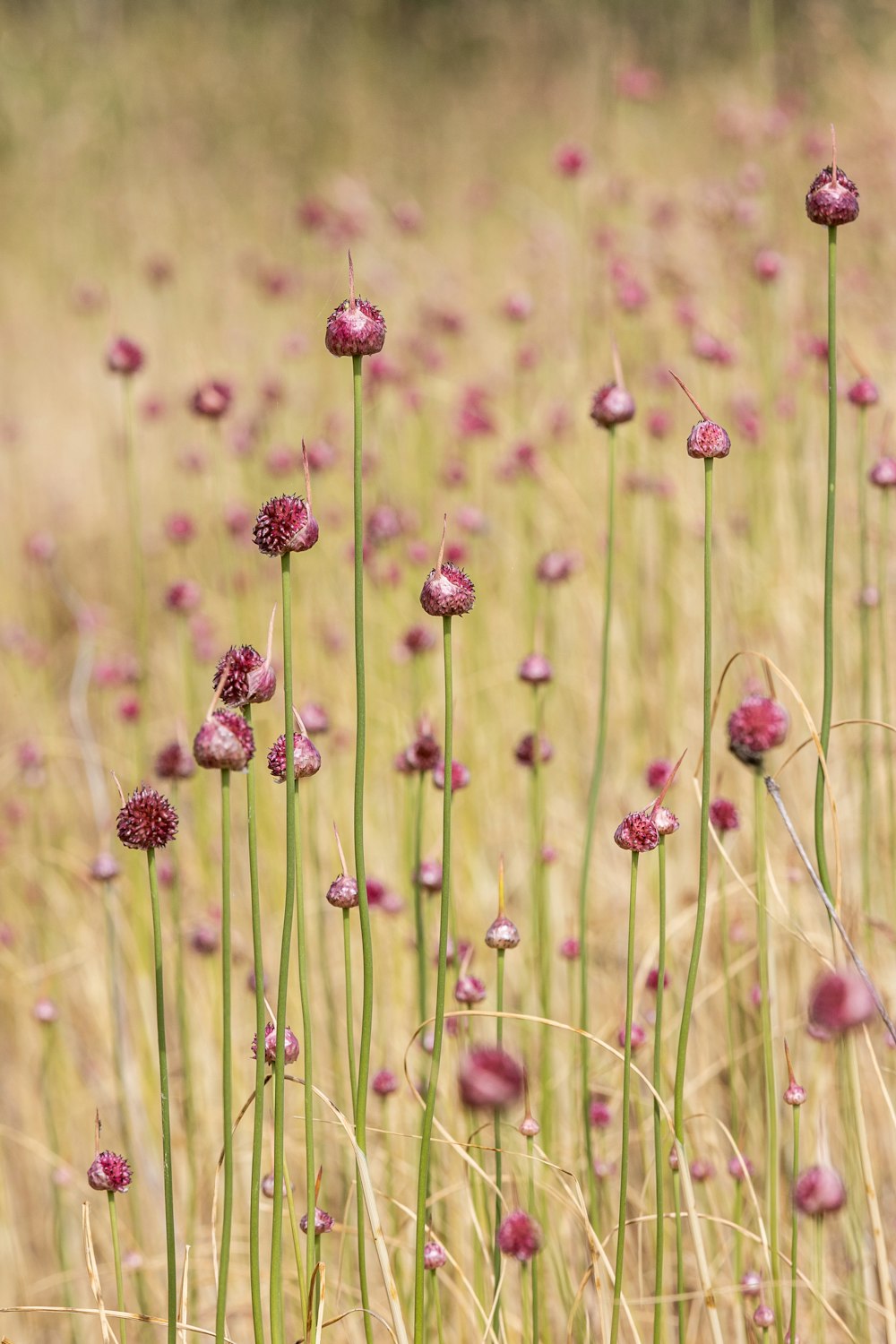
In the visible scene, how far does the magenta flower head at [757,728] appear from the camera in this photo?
0.90m

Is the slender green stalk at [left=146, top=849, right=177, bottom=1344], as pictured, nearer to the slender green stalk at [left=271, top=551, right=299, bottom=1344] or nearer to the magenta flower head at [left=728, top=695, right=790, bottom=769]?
the slender green stalk at [left=271, top=551, right=299, bottom=1344]

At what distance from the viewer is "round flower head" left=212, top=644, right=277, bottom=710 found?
2.83 ft

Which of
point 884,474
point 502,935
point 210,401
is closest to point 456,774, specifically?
point 502,935

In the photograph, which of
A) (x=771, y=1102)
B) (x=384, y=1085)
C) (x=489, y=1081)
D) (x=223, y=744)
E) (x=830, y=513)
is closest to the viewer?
(x=489, y=1081)

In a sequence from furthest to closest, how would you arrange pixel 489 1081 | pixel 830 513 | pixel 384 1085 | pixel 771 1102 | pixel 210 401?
1. pixel 210 401
2. pixel 384 1085
3. pixel 771 1102
4. pixel 830 513
5. pixel 489 1081

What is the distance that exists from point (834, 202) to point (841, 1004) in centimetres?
59

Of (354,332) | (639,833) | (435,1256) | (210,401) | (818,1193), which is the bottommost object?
(435,1256)

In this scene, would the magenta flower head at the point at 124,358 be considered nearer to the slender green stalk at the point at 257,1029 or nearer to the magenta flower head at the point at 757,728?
the slender green stalk at the point at 257,1029

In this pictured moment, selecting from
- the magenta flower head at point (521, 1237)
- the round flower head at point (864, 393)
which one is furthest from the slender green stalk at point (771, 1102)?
the round flower head at point (864, 393)

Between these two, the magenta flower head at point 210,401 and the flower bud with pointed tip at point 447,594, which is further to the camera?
the magenta flower head at point 210,401

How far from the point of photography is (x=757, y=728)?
905mm

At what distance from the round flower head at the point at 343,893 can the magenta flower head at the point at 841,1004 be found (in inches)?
15.6

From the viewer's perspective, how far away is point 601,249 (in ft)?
11.0

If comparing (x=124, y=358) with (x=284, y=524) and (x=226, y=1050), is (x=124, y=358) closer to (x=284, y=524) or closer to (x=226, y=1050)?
(x=284, y=524)
